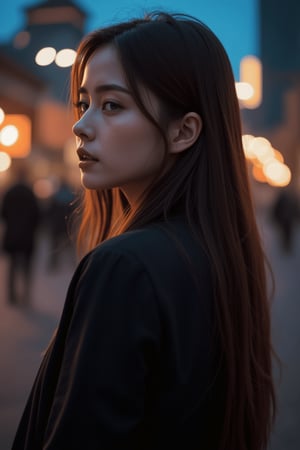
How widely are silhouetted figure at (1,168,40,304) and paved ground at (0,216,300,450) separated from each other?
0.94ft

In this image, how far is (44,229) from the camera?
21453mm

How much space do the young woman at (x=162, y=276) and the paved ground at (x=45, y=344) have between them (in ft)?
4.51

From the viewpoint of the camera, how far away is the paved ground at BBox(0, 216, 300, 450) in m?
3.66

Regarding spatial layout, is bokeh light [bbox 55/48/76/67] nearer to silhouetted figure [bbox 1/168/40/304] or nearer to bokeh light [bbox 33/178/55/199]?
silhouetted figure [bbox 1/168/40/304]

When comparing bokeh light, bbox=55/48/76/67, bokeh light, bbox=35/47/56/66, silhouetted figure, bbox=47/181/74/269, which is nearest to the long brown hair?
bokeh light, bbox=35/47/56/66

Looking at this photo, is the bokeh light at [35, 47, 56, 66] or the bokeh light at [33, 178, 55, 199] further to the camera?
the bokeh light at [33, 178, 55, 199]

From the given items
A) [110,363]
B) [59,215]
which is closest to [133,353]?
[110,363]

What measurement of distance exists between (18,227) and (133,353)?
22.6ft

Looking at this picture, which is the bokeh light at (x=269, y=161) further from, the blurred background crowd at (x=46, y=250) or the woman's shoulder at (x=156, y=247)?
the woman's shoulder at (x=156, y=247)

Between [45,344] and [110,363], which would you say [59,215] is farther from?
[110,363]

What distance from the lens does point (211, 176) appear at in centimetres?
130

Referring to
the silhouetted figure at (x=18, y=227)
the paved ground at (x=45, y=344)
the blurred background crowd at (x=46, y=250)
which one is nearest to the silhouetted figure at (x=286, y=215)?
the blurred background crowd at (x=46, y=250)

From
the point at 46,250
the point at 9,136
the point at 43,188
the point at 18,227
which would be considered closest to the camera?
the point at 18,227

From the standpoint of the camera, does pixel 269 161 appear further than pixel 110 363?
Yes
